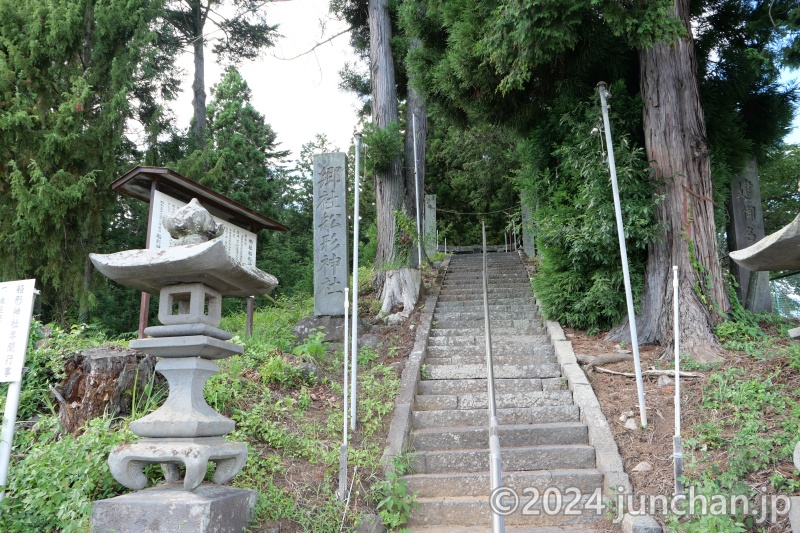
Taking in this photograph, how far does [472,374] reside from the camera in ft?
20.6

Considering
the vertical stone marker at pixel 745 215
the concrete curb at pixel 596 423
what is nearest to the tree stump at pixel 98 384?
the concrete curb at pixel 596 423

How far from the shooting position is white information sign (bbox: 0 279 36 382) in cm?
355

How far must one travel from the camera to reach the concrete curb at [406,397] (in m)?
4.70

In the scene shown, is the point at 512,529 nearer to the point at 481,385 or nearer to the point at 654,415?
the point at 654,415

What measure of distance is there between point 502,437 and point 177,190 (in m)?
4.15

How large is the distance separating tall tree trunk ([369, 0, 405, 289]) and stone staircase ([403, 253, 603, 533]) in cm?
249

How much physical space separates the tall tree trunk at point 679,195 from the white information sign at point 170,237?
4.54m

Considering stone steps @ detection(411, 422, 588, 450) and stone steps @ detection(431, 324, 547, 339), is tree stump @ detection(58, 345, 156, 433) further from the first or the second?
stone steps @ detection(431, 324, 547, 339)

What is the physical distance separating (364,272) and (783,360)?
8107 millimetres

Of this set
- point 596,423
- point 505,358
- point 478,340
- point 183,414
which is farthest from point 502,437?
point 183,414

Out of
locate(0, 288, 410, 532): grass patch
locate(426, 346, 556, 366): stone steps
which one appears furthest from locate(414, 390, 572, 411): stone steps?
locate(426, 346, 556, 366): stone steps

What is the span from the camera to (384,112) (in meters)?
10.6

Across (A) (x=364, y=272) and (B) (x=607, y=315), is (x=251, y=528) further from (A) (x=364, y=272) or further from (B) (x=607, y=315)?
(A) (x=364, y=272)

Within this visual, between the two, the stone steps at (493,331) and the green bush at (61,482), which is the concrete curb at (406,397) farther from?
the green bush at (61,482)
